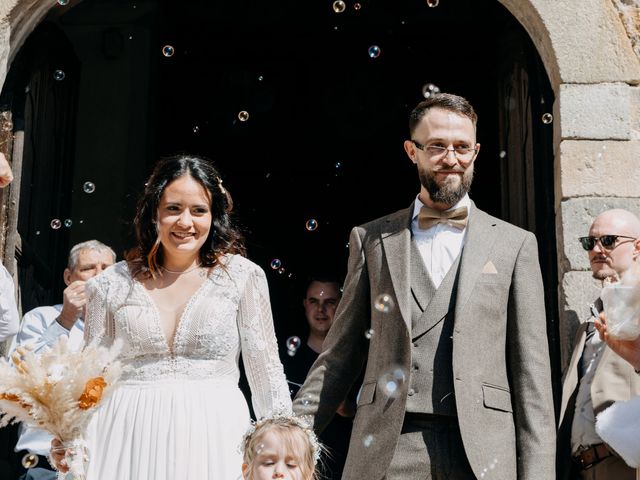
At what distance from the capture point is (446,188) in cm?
364

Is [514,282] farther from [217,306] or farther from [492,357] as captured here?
[217,306]

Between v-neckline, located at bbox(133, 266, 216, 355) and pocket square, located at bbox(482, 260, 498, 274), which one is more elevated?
pocket square, located at bbox(482, 260, 498, 274)

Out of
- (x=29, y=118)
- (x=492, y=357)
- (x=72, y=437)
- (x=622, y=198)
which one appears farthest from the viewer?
(x=29, y=118)

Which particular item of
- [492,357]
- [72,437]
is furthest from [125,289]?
[492,357]

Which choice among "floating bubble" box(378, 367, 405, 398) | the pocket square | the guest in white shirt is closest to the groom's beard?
the pocket square

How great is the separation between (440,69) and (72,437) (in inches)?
277

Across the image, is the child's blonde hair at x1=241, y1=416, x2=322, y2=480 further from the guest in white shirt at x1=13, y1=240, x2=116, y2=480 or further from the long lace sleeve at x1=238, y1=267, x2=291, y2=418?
the guest in white shirt at x1=13, y1=240, x2=116, y2=480

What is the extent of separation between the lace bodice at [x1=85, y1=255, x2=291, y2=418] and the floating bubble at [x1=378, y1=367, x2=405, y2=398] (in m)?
0.38

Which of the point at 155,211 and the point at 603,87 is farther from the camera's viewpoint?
the point at 603,87

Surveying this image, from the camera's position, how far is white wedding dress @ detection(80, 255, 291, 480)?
3.63m

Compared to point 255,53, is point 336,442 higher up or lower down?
lower down

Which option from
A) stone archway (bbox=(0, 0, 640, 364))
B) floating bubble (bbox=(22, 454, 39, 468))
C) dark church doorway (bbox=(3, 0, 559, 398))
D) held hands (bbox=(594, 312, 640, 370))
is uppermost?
dark church doorway (bbox=(3, 0, 559, 398))

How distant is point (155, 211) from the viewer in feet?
13.0

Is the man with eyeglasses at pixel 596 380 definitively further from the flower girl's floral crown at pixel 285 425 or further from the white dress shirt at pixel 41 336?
the white dress shirt at pixel 41 336
